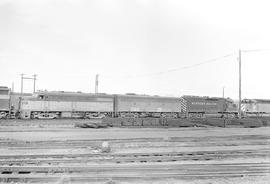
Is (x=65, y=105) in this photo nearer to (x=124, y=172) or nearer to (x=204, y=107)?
(x=204, y=107)

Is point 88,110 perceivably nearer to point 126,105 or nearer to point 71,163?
point 126,105

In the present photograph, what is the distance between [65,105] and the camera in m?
40.0

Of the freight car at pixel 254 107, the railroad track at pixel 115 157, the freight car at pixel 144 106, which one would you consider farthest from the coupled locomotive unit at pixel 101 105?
the railroad track at pixel 115 157

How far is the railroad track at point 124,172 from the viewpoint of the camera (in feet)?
27.9

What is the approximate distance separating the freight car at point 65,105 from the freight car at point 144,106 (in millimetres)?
1496

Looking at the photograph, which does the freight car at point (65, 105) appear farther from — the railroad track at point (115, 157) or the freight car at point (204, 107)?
the railroad track at point (115, 157)

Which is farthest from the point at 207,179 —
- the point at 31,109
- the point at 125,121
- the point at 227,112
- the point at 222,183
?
the point at 227,112

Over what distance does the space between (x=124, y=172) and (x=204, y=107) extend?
1670 inches

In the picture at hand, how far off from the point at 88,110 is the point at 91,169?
106 ft

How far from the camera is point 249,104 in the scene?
Result: 182ft

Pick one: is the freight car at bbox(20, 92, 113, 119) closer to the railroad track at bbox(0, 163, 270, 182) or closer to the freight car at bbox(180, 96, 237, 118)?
the freight car at bbox(180, 96, 237, 118)

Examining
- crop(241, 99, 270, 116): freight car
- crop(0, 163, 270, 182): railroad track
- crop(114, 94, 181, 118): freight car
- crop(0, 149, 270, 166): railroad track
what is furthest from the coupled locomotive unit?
crop(0, 163, 270, 182): railroad track

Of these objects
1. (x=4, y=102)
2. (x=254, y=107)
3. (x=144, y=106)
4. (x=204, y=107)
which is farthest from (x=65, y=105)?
(x=254, y=107)

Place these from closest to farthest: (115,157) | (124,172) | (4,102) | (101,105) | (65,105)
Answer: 1. (124,172)
2. (115,157)
3. (4,102)
4. (65,105)
5. (101,105)
